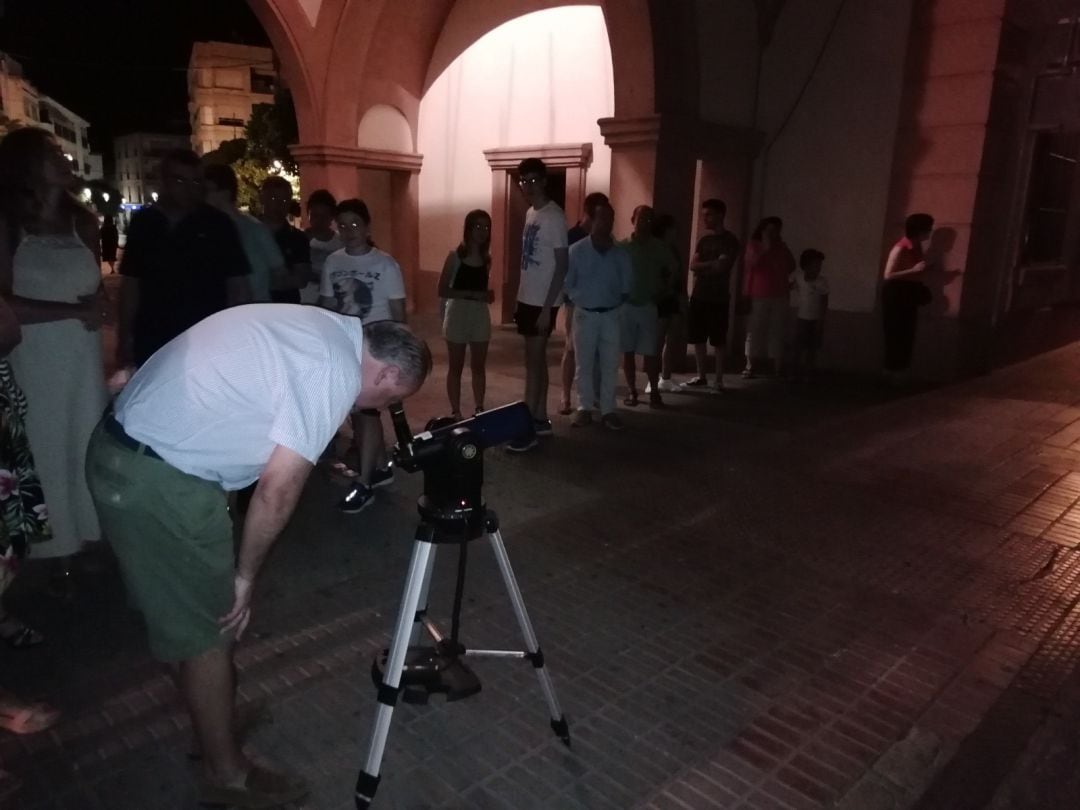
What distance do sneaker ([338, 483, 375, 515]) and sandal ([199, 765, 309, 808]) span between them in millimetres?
2274

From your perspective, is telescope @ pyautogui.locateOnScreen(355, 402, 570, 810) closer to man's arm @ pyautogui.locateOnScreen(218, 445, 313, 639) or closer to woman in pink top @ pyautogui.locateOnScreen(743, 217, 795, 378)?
man's arm @ pyautogui.locateOnScreen(218, 445, 313, 639)

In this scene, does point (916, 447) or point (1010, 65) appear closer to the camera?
point (916, 447)

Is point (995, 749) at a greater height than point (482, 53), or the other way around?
point (482, 53)

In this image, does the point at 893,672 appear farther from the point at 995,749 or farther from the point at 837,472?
the point at 837,472

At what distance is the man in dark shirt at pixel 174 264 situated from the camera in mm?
3576

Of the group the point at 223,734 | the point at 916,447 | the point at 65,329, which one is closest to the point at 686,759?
the point at 223,734

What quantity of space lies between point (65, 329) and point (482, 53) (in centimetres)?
1013

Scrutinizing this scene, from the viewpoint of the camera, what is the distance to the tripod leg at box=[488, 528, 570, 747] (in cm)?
239

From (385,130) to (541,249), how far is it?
25.3 ft

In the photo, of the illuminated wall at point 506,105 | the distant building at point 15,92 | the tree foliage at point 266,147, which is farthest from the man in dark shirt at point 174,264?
the distant building at point 15,92

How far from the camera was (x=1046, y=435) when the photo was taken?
6.87 m

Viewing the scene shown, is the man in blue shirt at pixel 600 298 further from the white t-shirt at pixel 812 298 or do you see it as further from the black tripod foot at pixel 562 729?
the black tripod foot at pixel 562 729

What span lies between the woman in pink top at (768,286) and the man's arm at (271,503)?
733 cm

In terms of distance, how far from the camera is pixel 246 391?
1.92 metres
